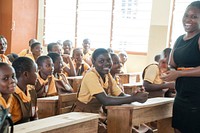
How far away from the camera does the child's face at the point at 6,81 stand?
84.0 inches

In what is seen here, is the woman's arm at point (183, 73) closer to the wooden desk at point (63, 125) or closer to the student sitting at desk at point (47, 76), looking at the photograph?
the wooden desk at point (63, 125)

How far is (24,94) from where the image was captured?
7.79 ft

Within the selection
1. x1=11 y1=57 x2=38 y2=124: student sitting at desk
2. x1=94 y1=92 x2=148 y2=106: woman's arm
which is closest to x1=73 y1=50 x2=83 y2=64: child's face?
x1=11 y1=57 x2=38 y2=124: student sitting at desk

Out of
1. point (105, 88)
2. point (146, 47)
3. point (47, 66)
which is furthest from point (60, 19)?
point (105, 88)

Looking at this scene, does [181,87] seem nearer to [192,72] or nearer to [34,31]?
[192,72]

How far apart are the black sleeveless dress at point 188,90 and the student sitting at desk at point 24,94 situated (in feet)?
3.44

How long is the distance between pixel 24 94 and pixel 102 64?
29.1 inches

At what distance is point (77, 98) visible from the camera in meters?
2.73

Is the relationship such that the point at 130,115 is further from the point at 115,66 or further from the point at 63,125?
the point at 115,66

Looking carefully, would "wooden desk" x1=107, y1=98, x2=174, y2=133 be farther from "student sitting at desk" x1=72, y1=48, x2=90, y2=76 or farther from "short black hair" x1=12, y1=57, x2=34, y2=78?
"student sitting at desk" x1=72, y1=48, x2=90, y2=76

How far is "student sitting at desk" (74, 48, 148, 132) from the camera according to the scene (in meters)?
2.52

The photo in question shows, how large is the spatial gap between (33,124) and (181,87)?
3.26ft

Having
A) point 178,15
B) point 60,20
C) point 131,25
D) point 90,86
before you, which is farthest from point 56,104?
point 60,20

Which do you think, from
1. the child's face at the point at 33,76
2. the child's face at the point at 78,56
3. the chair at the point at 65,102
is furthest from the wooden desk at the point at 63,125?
the child's face at the point at 78,56
